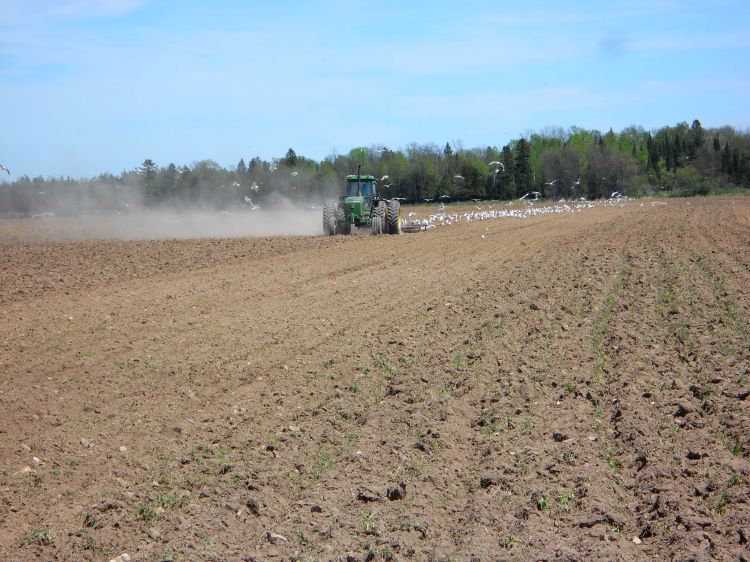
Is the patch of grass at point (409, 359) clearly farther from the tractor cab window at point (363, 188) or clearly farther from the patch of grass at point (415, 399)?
the tractor cab window at point (363, 188)

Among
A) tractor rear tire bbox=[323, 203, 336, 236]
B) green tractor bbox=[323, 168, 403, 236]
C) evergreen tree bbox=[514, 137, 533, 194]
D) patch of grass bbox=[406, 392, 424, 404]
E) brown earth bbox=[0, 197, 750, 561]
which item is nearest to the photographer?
brown earth bbox=[0, 197, 750, 561]

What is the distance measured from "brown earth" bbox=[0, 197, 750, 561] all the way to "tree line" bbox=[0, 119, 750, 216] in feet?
69.1

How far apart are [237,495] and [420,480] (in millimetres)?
1470

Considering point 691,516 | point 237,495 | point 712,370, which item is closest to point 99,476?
point 237,495

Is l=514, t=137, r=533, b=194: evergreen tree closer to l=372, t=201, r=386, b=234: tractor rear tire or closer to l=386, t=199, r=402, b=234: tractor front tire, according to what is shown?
l=386, t=199, r=402, b=234: tractor front tire

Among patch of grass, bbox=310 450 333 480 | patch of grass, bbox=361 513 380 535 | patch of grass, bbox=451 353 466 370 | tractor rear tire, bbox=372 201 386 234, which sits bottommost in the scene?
patch of grass, bbox=361 513 380 535

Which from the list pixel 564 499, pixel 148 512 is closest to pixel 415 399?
pixel 564 499

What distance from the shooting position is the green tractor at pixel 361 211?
1245 inches

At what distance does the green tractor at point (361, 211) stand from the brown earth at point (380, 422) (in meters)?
15.3

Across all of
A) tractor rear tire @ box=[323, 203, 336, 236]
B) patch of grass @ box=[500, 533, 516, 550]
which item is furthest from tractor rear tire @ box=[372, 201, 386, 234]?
patch of grass @ box=[500, 533, 516, 550]

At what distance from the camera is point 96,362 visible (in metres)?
10.3

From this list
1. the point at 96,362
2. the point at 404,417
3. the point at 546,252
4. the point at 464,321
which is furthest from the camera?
the point at 546,252

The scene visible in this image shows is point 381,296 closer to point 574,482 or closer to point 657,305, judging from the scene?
point 657,305

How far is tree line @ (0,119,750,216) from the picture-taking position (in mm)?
57969
